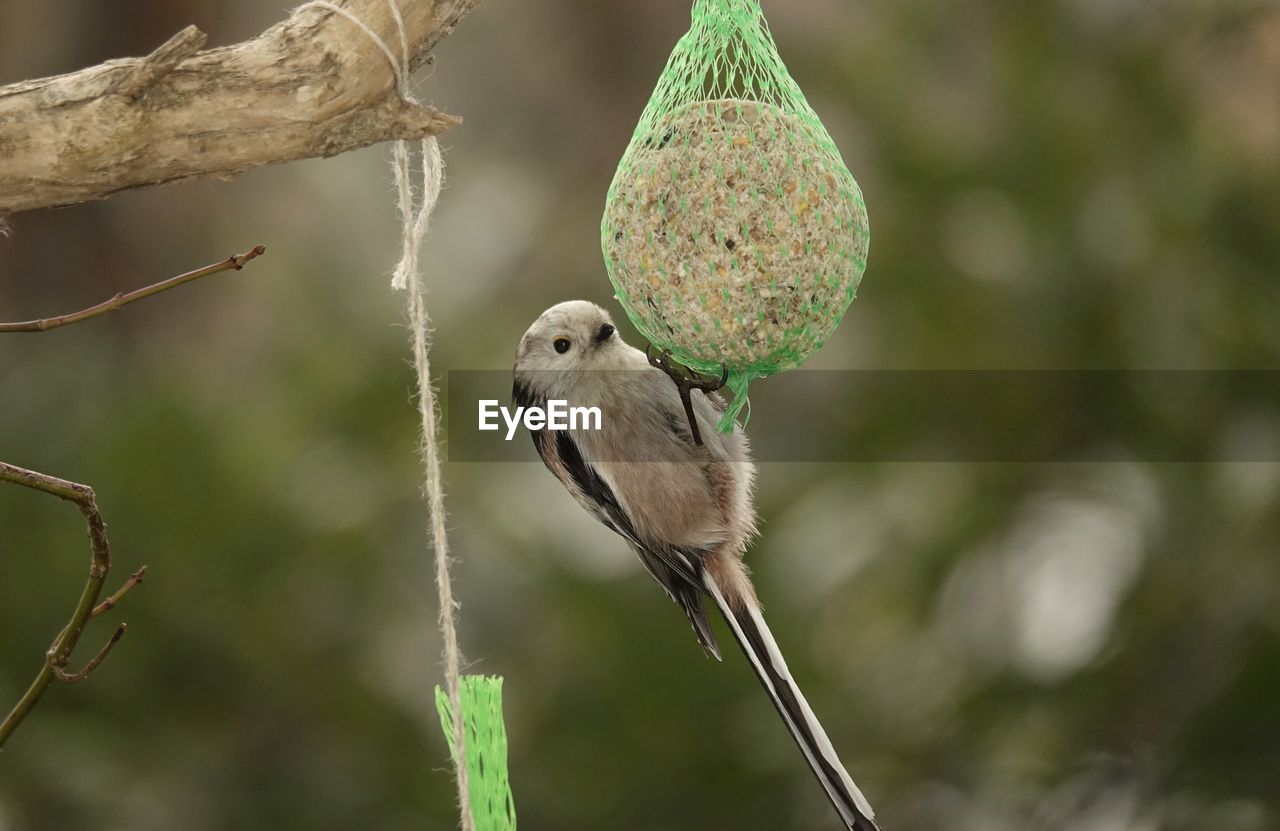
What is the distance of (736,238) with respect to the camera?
156cm

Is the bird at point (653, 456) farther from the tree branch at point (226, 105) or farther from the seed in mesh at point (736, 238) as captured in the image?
the tree branch at point (226, 105)

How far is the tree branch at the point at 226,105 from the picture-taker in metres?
1.54

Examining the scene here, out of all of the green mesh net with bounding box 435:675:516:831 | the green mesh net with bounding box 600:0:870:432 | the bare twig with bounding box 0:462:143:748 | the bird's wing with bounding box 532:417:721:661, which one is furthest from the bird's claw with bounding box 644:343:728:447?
the bare twig with bounding box 0:462:143:748

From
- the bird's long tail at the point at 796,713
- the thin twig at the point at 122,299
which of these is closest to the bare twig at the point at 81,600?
the thin twig at the point at 122,299

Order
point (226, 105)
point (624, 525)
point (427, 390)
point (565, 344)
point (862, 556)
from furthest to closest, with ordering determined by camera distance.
Result: point (862, 556), point (624, 525), point (565, 344), point (226, 105), point (427, 390)

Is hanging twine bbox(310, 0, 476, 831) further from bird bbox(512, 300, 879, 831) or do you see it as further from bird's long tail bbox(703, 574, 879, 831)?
bird's long tail bbox(703, 574, 879, 831)

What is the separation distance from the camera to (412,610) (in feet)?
10.6

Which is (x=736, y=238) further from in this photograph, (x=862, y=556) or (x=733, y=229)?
(x=862, y=556)

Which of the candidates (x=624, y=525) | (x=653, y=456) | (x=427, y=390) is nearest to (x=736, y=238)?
(x=427, y=390)

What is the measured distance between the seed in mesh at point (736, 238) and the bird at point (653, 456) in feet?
1.08

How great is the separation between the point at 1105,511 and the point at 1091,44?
1146 mm

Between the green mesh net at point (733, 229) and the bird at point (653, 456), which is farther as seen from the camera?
the bird at point (653, 456)

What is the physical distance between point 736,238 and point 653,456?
51cm

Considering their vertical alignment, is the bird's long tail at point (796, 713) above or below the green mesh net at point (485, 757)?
below
